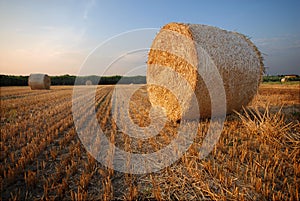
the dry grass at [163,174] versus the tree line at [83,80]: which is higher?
the tree line at [83,80]

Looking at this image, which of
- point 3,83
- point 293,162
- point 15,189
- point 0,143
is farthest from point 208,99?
point 3,83

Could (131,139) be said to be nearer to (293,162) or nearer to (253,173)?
(253,173)

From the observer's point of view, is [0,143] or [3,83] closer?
[0,143]

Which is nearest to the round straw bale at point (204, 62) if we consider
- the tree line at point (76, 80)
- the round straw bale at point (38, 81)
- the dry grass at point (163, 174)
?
the dry grass at point (163, 174)

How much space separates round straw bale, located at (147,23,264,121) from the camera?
Answer: 455cm

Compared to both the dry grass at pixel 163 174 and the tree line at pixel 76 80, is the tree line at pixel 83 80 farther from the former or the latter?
the dry grass at pixel 163 174

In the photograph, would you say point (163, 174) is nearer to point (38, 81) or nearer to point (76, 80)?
point (38, 81)

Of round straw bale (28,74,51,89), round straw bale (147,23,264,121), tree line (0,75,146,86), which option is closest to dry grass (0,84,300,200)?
round straw bale (147,23,264,121)

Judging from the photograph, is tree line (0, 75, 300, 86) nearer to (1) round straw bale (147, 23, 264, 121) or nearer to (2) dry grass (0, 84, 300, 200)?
(1) round straw bale (147, 23, 264, 121)

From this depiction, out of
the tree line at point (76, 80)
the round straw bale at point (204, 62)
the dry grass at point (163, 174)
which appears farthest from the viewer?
the tree line at point (76, 80)

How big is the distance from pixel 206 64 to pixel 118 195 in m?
3.27

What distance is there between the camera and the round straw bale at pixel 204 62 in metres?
4.55

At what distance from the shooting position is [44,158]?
3.16 meters

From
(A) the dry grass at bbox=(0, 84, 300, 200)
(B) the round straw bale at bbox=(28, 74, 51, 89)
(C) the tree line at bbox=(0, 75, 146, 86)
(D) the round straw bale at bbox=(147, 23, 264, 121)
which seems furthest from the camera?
Answer: (C) the tree line at bbox=(0, 75, 146, 86)
